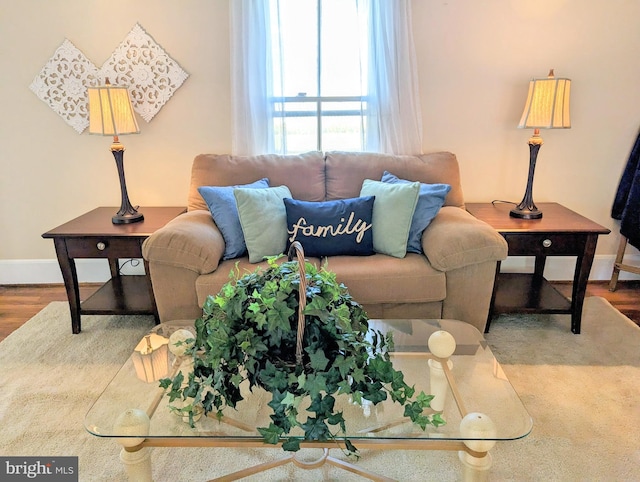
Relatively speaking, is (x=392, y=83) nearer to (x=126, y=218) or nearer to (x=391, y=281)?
(x=391, y=281)

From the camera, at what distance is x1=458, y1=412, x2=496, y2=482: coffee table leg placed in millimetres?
1227

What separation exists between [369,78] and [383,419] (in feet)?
6.71

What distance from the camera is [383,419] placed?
135 cm

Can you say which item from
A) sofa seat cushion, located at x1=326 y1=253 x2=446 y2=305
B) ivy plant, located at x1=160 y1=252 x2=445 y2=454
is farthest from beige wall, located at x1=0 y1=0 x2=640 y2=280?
ivy plant, located at x1=160 y1=252 x2=445 y2=454

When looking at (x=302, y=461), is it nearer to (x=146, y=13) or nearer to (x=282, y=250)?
(x=282, y=250)

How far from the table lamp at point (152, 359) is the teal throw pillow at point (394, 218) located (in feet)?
3.68

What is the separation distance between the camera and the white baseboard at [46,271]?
3.13 m

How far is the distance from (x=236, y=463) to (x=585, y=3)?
3.02 metres

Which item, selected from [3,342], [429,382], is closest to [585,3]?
[429,382]

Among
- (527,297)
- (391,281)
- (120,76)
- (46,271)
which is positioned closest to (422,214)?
(391,281)

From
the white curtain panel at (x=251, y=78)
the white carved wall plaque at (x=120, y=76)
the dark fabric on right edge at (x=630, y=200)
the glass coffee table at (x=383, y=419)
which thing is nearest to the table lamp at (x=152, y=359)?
the glass coffee table at (x=383, y=419)

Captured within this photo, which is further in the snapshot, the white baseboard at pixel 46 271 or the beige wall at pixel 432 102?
the white baseboard at pixel 46 271

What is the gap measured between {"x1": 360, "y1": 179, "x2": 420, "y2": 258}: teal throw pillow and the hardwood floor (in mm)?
1373

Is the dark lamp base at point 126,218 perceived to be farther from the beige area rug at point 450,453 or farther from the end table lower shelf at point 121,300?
the beige area rug at point 450,453
